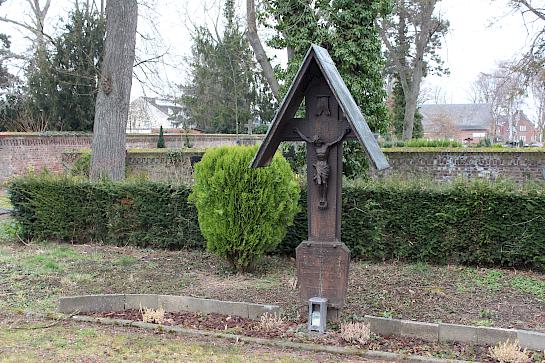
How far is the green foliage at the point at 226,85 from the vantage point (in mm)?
36844

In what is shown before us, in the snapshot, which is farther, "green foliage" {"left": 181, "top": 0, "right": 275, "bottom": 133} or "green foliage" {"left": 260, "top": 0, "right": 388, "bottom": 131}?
"green foliage" {"left": 181, "top": 0, "right": 275, "bottom": 133}

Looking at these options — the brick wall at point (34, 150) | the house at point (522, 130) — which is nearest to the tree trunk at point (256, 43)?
the brick wall at point (34, 150)

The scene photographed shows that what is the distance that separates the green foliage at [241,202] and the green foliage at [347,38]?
6.43 m

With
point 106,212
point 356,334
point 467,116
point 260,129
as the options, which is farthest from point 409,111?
point 467,116

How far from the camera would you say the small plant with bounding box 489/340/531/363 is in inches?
164

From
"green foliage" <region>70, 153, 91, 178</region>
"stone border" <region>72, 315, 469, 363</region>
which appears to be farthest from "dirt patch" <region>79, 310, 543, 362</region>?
"green foliage" <region>70, 153, 91, 178</region>

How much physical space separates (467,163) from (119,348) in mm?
15452

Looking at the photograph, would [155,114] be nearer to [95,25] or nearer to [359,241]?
[95,25]

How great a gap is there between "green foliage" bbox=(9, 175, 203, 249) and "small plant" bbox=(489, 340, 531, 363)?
18.0 ft

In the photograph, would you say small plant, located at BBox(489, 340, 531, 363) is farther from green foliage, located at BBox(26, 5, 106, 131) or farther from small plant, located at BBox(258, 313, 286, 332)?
green foliage, located at BBox(26, 5, 106, 131)

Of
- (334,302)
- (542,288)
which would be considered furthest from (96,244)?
(542,288)

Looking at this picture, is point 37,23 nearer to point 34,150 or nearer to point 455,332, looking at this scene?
point 34,150

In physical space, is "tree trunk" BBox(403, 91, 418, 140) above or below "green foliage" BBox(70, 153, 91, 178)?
above

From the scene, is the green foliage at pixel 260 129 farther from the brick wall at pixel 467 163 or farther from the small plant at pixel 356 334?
the small plant at pixel 356 334
